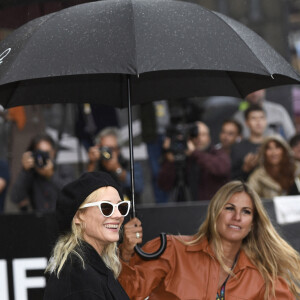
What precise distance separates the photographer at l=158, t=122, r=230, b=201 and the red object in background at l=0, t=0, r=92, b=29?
2533mm

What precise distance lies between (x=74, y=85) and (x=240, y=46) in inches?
58.3

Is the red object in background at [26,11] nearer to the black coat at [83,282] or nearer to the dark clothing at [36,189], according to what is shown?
the black coat at [83,282]

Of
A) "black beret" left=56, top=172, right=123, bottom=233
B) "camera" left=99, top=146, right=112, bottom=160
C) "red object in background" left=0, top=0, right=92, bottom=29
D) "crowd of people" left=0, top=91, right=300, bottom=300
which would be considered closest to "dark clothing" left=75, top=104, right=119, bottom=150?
"crowd of people" left=0, top=91, right=300, bottom=300

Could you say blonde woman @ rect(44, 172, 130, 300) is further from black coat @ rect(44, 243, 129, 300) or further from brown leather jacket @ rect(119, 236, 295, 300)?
brown leather jacket @ rect(119, 236, 295, 300)

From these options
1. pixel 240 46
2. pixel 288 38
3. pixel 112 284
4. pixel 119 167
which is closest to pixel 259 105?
pixel 288 38

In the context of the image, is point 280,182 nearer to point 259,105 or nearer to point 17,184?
point 259,105

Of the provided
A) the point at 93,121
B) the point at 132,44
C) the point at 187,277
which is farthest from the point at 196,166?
the point at 132,44

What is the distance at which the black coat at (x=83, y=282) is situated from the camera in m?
2.78

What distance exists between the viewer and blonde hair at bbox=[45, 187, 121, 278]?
2.92m

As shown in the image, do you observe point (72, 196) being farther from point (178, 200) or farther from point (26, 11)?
point (178, 200)

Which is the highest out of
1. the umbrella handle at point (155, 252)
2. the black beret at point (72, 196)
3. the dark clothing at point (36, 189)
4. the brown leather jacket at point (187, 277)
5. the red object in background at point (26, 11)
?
the red object in background at point (26, 11)

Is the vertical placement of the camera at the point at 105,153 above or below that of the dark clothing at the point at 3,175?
above

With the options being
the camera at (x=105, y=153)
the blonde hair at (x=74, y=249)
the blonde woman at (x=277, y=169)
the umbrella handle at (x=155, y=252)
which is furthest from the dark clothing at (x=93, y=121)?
the blonde hair at (x=74, y=249)

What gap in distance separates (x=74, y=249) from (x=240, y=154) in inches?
160
